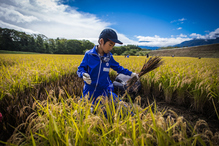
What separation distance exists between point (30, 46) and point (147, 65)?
70403mm

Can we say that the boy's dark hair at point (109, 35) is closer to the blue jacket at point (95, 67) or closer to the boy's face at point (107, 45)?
the boy's face at point (107, 45)

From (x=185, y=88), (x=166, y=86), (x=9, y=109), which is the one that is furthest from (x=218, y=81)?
(x=9, y=109)

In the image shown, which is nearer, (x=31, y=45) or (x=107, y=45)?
(x=107, y=45)

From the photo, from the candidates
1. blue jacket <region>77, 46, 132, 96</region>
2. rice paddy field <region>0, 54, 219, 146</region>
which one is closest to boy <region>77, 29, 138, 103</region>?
blue jacket <region>77, 46, 132, 96</region>

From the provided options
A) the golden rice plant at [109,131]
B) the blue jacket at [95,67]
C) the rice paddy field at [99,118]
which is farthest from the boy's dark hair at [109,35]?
the golden rice plant at [109,131]

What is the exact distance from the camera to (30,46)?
54469 millimetres

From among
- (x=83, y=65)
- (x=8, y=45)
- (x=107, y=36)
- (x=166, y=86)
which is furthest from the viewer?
(x=8, y=45)

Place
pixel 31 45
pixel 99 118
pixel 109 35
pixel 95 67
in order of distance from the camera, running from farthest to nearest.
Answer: pixel 31 45 → pixel 95 67 → pixel 109 35 → pixel 99 118

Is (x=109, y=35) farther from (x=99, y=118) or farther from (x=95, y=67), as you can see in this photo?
(x=99, y=118)

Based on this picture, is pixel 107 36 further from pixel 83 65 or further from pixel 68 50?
pixel 68 50

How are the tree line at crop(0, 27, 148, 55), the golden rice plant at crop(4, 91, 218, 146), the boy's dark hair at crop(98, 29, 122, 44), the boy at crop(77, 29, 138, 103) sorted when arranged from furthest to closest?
the tree line at crop(0, 27, 148, 55) → the boy at crop(77, 29, 138, 103) → the boy's dark hair at crop(98, 29, 122, 44) → the golden rice plant at crop(4, 91, 218, 146)

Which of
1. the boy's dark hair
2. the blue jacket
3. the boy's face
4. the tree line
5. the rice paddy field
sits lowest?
the rice paddy field

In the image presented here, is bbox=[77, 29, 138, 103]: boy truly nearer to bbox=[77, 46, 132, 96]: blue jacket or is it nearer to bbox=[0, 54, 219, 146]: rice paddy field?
bbox=[77, 46, 132, 96]: blue jacket

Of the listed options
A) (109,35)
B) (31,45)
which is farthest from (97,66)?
(31,45)
